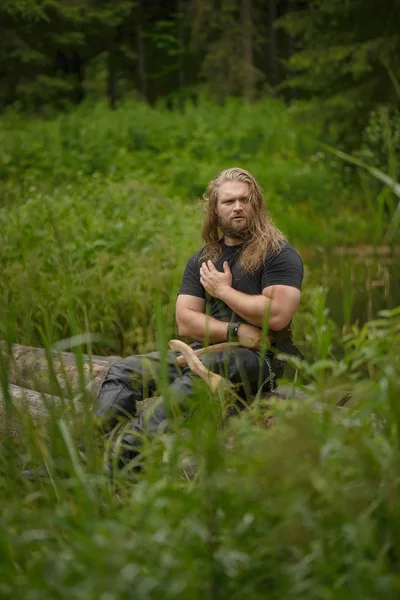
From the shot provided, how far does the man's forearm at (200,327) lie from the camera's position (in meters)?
4.11

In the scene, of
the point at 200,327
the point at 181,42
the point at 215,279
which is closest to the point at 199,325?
the point at 200,327

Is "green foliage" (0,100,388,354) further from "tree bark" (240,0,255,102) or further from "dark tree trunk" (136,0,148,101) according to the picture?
"dark tree trunk" (136,0,148,101)

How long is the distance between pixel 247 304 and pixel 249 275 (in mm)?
224

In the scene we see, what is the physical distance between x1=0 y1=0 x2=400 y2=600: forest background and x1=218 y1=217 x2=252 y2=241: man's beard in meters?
0.40

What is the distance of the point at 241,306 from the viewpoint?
4.03m

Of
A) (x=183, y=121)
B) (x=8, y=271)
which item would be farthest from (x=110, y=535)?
(x=183, y=121)

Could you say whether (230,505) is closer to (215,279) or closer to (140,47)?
(215,279)

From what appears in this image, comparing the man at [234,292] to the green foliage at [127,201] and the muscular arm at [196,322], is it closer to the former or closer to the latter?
the muscular arm at [196,322]

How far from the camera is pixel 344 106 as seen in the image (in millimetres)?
11648

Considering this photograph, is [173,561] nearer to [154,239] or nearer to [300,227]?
[154,239]

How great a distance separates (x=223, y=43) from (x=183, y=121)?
23.1 feet

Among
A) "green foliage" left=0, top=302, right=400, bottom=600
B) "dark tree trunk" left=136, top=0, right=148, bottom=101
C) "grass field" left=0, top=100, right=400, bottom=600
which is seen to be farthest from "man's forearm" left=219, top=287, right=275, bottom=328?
"dark tree trunk" left=136, top=0, right=148, bottom=101

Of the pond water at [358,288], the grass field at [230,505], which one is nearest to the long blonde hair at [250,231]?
the grass field at [230,505]

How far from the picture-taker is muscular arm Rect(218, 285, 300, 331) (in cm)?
401
